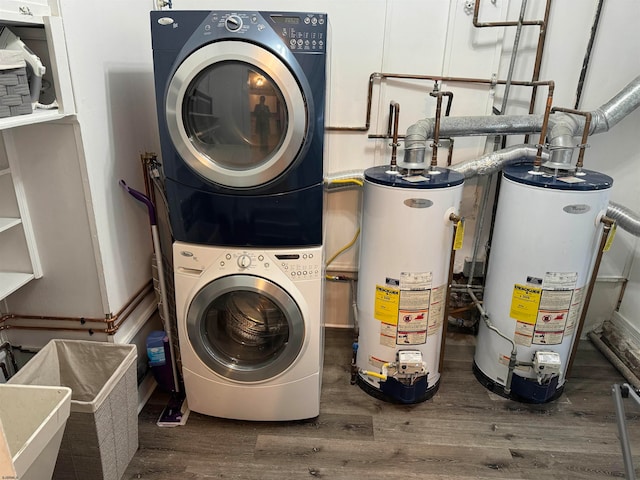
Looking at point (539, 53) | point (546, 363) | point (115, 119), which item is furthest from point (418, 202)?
point (115, 119)

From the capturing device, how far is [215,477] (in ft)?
5.58

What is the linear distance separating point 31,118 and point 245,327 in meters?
1.06

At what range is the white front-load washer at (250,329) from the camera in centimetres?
170

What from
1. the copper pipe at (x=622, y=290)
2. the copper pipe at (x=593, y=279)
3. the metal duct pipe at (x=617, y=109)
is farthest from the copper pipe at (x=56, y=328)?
the copper pipe at (x=622, y=290)

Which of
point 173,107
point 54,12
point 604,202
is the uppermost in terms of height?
point 54,12

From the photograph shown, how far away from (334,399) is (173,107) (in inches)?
56.4

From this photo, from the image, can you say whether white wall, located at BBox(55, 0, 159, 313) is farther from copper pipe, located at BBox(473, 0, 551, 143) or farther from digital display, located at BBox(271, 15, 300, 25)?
copper pipe, located at BBox(473, 0, 551, 143)

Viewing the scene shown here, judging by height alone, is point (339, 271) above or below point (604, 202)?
below

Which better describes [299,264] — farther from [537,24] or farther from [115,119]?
[537,24]

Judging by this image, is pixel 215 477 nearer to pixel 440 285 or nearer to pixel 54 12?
pixel 440 285

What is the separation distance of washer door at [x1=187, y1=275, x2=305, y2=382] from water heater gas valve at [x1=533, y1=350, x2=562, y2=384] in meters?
1.05

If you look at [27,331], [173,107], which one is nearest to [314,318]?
[173,107]

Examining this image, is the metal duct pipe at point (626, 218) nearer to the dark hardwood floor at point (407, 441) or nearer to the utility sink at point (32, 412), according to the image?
the dark hardwood floor at point (407, 441)

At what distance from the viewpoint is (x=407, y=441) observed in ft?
6.15
